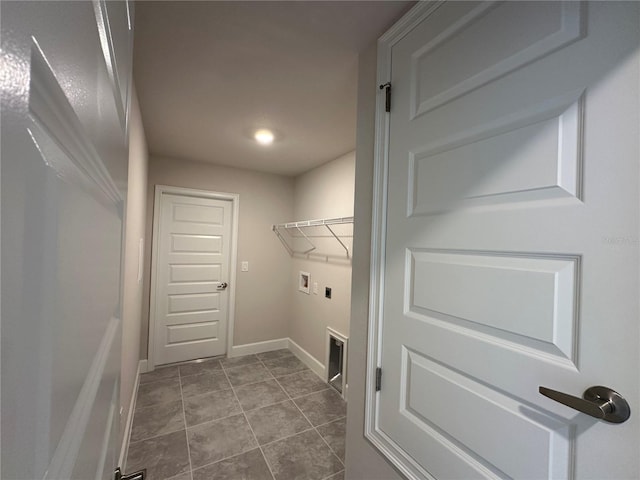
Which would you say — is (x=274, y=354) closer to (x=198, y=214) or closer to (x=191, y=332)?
(x=191, y=332)

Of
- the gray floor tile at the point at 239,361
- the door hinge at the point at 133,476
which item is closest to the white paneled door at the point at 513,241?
the door hinge at the point at 133,476

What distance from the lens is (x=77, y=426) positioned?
33 cm

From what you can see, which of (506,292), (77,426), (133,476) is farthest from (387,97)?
(133,476)

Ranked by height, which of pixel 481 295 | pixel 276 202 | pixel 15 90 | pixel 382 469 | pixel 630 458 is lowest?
pixel 382 469

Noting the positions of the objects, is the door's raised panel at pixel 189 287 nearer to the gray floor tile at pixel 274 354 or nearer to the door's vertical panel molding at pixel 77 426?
the gray floor tile at pixel 274 354

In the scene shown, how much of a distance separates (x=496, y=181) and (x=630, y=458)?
2.26ft

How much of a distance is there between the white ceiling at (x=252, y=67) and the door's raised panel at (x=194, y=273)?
1.47 metres

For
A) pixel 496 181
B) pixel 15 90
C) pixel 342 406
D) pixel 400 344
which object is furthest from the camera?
pixel 342 406

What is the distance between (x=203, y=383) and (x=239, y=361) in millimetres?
593

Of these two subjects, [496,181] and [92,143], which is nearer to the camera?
[92,143]

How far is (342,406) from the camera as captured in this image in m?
2.56

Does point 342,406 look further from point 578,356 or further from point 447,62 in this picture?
point 447,62

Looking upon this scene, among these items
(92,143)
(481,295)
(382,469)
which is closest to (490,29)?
(481,295)

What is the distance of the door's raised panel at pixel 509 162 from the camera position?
68 centimetres
